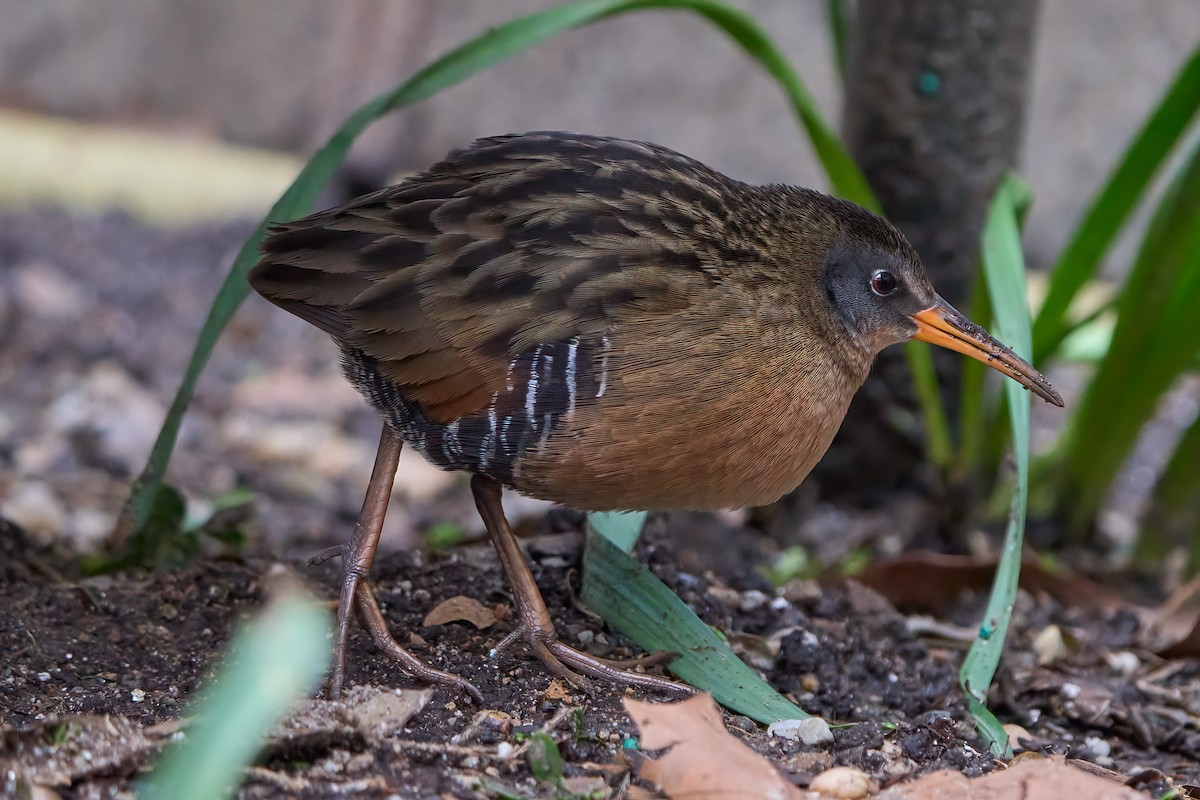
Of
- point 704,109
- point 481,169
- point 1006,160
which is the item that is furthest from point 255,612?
point 704,109

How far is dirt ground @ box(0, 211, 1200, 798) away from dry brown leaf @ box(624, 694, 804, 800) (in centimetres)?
10

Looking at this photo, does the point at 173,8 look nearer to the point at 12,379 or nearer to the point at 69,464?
the point at 12,379

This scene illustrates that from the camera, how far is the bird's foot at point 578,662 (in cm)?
257

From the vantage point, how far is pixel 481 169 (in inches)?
107

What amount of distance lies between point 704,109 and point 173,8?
9.91ft

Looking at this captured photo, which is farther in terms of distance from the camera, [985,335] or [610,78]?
[610,78]

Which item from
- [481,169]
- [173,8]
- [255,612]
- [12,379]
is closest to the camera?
[481,169]

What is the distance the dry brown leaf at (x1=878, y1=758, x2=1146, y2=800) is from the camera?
2113 mm

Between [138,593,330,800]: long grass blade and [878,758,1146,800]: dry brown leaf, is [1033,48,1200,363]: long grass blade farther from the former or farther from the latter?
[138,593,330,800]: long grass blade

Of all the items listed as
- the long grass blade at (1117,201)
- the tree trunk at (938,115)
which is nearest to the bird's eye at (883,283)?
the long grass blade at (1117,201)

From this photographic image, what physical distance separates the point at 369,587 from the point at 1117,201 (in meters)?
2.34

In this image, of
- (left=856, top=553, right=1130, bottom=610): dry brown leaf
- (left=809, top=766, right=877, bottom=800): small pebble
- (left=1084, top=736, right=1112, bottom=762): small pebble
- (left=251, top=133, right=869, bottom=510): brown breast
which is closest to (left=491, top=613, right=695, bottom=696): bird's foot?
(left=251, top=133, right=869, bottom=510): brown breast

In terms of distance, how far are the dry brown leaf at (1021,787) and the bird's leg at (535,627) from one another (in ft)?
1.67

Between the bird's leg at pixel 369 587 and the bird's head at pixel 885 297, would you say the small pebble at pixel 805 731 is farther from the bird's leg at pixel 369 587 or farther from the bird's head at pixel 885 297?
the bird's head at pixel 885 297
